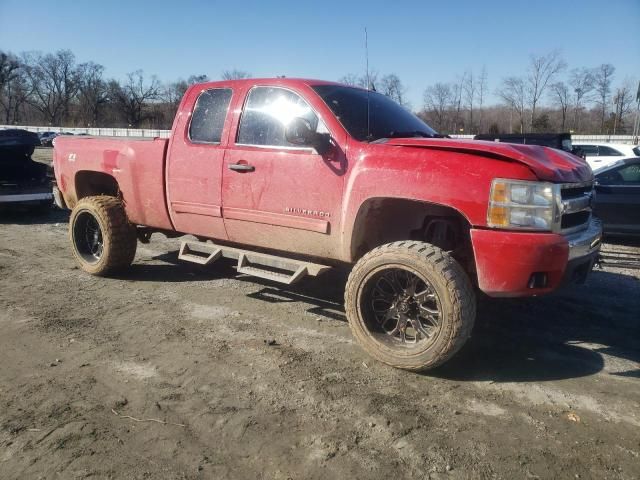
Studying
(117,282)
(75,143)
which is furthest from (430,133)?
(75,143)

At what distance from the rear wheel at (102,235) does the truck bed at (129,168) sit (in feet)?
0.51

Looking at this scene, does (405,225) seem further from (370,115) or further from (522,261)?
(522,261)

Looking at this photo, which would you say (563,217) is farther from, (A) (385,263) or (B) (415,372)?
(B) (415,372)

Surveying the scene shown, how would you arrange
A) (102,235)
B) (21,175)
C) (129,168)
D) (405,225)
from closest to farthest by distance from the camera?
1. (405,225)
2. (129,168)
3. (102,235)
4. (21,175)

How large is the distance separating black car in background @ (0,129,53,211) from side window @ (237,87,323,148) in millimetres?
6714

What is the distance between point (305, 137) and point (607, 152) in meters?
14.3

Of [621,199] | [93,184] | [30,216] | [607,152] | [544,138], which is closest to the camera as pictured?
[93,184]

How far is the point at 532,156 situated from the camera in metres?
3.26

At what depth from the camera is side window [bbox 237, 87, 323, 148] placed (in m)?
4.12

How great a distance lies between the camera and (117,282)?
5465 mm

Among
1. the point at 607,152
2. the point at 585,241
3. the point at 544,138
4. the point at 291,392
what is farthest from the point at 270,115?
the point at 607,152

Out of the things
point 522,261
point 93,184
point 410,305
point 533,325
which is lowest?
point 533,325

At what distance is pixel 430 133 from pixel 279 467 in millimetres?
3268

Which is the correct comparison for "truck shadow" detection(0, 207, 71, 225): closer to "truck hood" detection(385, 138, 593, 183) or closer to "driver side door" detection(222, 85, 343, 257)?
"driver side door" detection(222, 85, 343, 257)
